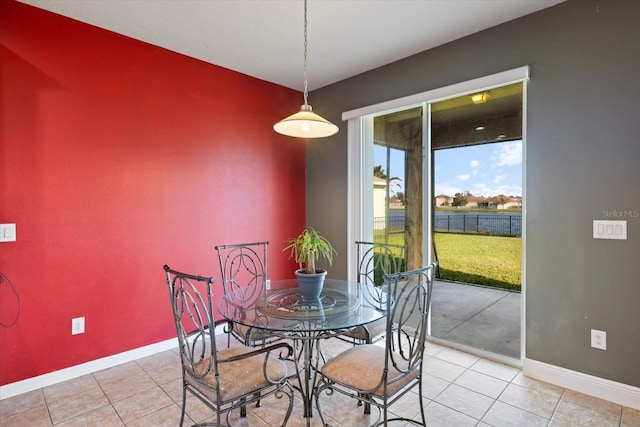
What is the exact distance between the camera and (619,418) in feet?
6.66

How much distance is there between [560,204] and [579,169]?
0.26 m

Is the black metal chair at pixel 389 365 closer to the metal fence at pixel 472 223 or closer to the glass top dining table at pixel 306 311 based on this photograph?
the glass top dining table at pixel 306 311

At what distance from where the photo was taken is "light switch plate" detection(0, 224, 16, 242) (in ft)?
7.56

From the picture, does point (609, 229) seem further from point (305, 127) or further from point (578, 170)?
point (305, 127)

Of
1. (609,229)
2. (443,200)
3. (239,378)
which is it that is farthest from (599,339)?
(239,378)

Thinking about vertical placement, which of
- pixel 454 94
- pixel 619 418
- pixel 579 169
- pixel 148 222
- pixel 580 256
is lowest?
pixel 619 418

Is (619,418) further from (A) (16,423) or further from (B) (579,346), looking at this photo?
(A) (16,423)

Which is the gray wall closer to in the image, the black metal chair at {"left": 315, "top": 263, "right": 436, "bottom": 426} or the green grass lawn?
the green grass lawn

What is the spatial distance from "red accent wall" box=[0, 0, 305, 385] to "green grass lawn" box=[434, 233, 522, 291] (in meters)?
2.12

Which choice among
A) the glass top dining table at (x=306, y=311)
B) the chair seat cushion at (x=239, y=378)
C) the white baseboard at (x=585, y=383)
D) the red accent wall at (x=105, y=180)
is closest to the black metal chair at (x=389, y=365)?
the glass top dining table at (x=306, y=311)

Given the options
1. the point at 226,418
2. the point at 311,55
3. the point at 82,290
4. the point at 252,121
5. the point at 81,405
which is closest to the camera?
the point at 226,418

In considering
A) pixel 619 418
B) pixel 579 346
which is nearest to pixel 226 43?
pixel 579 346

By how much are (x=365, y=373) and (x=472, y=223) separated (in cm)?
204

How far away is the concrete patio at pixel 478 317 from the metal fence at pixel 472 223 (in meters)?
0.67
